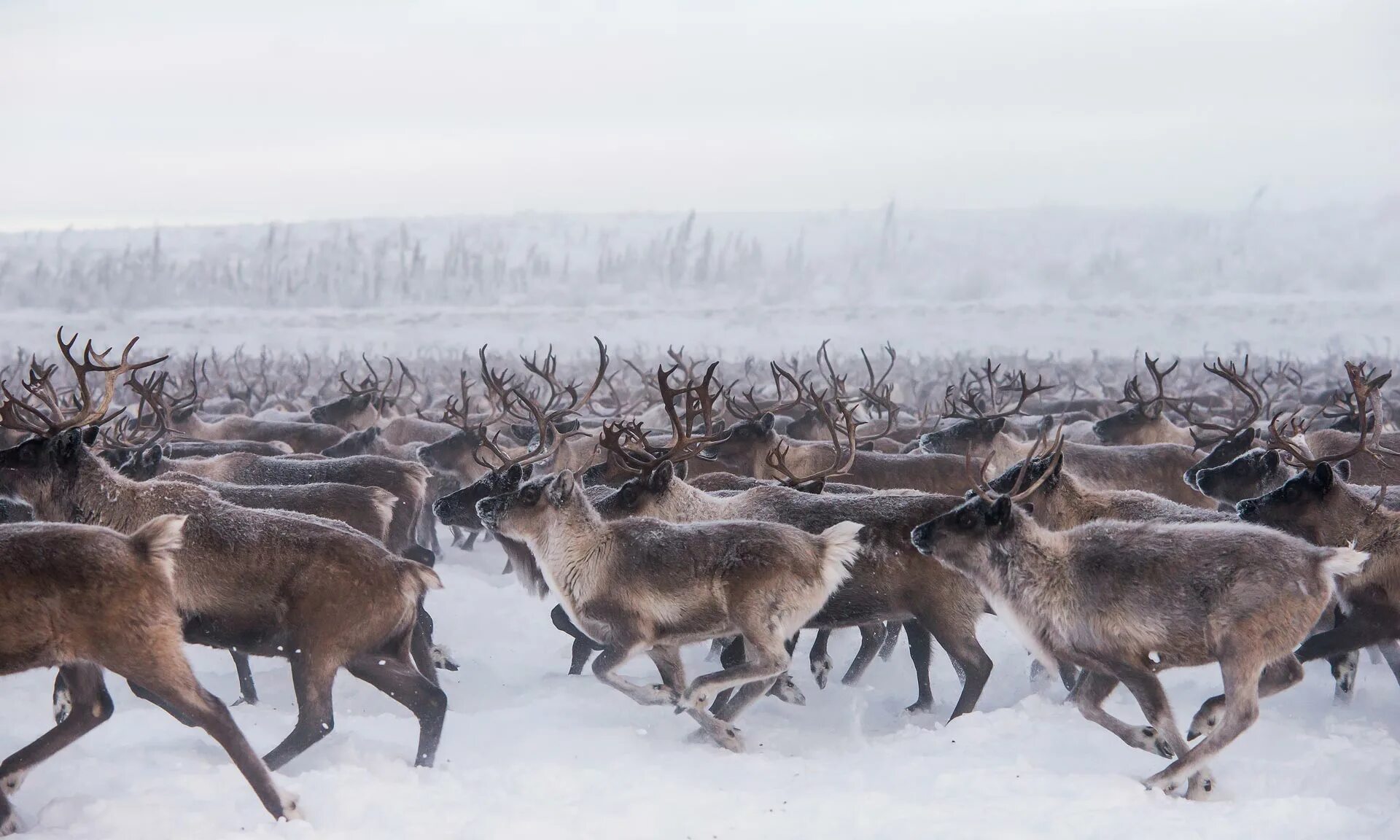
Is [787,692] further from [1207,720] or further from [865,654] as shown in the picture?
[1207,720]

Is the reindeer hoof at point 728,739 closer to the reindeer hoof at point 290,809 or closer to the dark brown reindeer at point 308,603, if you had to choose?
the dark brown reindeer at point 308,603

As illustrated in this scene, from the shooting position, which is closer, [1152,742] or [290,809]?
[290,809]

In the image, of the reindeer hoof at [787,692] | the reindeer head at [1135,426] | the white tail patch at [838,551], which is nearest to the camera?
the white tail patch at [838,551]

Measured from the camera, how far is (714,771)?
4.70 metres

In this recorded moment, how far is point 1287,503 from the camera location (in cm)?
544

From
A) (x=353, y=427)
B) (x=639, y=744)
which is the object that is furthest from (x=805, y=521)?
(x=353, y=427)

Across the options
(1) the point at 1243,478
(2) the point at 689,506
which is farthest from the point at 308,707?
(1) the point at 1243,478

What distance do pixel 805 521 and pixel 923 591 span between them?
2.03 ft

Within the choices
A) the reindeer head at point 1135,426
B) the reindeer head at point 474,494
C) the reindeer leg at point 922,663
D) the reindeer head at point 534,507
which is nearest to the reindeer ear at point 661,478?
the reindeer head at point 534,507

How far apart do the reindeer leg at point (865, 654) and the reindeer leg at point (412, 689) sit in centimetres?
220

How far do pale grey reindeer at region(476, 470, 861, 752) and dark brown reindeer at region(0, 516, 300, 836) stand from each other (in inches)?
66.5

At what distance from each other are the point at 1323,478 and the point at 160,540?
4576 mm

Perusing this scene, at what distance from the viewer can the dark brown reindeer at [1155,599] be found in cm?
438

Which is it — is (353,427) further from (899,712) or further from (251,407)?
(899,712)
